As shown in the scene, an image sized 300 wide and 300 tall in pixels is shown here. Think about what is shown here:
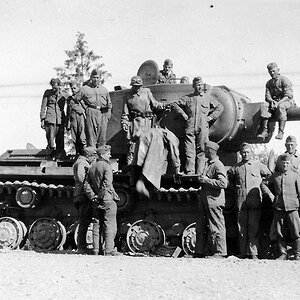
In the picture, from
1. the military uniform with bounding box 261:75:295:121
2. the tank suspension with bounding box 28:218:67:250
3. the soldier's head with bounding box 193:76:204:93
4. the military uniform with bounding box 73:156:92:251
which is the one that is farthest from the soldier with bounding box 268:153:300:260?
the tank suspension with bounding box 28:218:67:250

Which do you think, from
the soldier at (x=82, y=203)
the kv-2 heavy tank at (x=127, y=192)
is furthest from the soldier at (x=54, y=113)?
the soldier at (x=82, y=203)

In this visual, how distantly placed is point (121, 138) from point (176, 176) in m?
2.04

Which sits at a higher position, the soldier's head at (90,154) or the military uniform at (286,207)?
the soldier's head at (90,154)

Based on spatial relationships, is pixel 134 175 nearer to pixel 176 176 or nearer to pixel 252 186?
pixel 176 176

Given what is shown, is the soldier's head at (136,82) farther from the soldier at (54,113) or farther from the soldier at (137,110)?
the soldier at (54,113)

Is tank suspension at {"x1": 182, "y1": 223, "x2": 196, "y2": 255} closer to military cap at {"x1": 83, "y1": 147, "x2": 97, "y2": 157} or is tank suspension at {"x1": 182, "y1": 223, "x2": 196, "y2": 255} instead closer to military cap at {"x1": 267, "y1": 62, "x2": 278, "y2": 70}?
military cap at {"x1": 83, "y1": 147, "x2": 97, "y2": 157}

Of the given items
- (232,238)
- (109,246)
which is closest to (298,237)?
(232,238)

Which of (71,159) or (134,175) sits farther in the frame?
(71,159)

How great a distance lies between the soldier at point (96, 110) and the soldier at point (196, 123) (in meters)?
1.67

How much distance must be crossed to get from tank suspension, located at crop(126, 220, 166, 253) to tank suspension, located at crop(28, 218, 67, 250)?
1586 mm

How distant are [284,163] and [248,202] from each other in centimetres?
106

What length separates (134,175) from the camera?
13.7 meters

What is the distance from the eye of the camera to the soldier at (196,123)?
1373 cm

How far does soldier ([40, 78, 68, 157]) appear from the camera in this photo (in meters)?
15.7
